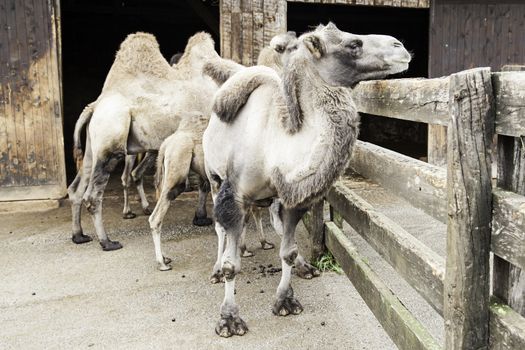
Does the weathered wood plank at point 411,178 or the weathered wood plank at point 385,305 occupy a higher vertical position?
the weathered wood plank at point 411,178

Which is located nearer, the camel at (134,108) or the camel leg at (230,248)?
the camel leg at (230,248)

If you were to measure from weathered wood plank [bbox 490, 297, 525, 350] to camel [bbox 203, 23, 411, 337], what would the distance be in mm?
1211

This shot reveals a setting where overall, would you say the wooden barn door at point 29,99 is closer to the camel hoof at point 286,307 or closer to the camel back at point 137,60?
the camel back at point 137,60

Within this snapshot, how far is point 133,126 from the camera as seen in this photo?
207 inches

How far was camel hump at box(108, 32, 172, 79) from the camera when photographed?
538cm

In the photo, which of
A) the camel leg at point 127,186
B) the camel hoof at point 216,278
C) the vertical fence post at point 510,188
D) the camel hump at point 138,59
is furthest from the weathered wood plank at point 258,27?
the vertical fence post at point 510,188

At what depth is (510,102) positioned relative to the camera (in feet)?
4.57

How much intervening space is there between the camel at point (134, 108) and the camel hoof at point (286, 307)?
223 cm

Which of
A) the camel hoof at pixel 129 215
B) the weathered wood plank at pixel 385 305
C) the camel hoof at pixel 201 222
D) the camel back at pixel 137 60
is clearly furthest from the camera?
the camel hoof at pixel 129 215

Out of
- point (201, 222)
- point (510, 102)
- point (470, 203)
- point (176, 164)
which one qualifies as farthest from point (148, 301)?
point (510, 102)

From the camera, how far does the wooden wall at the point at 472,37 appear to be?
7.47 metres

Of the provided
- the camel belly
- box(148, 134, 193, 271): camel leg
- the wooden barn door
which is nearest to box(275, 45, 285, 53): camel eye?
box(148, 134, 193, 271): camel leg

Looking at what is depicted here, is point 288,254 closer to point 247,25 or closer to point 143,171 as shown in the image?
point 143,171

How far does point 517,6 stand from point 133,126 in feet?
20.8
